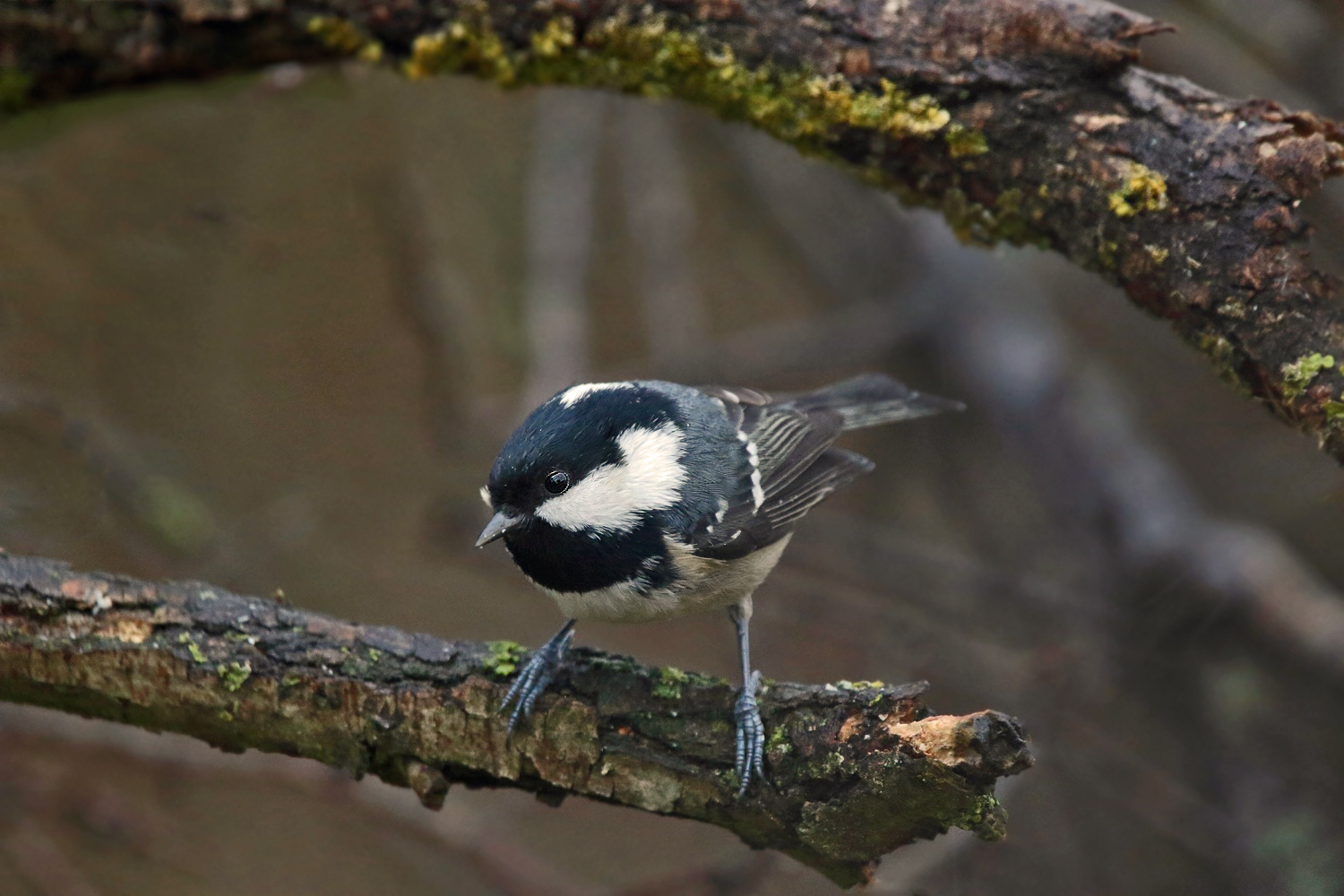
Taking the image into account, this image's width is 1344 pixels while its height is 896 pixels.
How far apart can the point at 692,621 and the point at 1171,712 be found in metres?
2.19

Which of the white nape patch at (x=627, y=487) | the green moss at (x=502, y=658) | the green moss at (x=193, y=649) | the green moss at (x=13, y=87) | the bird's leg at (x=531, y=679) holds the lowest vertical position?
the bird's leg at (x=531, y=679)

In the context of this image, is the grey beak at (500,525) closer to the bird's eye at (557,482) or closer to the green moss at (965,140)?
the bird's eye at (557,482)

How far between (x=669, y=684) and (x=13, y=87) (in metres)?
2.46

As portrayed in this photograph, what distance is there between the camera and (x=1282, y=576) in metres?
4.03

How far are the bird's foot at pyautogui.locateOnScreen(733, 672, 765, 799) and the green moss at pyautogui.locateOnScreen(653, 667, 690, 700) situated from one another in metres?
0.16

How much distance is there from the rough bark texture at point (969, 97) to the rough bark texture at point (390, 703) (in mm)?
1208

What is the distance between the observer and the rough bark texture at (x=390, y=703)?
6.88ft

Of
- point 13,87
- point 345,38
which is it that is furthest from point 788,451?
point 13,87

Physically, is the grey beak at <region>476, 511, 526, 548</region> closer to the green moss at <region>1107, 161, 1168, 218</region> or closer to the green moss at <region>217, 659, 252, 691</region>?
the green moss at <region>217, 659, 252, 691</region>

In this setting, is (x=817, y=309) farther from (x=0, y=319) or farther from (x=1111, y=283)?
(x=0, y=319)

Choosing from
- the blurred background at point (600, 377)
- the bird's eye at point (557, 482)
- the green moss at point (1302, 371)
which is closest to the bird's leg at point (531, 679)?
the bird's eye at point (557, 482)

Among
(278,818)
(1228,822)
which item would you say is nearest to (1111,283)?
(1228,822)

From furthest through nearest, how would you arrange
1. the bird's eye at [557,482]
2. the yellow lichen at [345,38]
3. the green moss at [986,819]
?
the yellow lichen at [345,38] < the bird's eye at [557,482] < the green moss at [986,819]

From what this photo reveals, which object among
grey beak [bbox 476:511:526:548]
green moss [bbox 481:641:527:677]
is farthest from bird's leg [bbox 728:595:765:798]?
grey beak [bbox 476:511:526:548]
